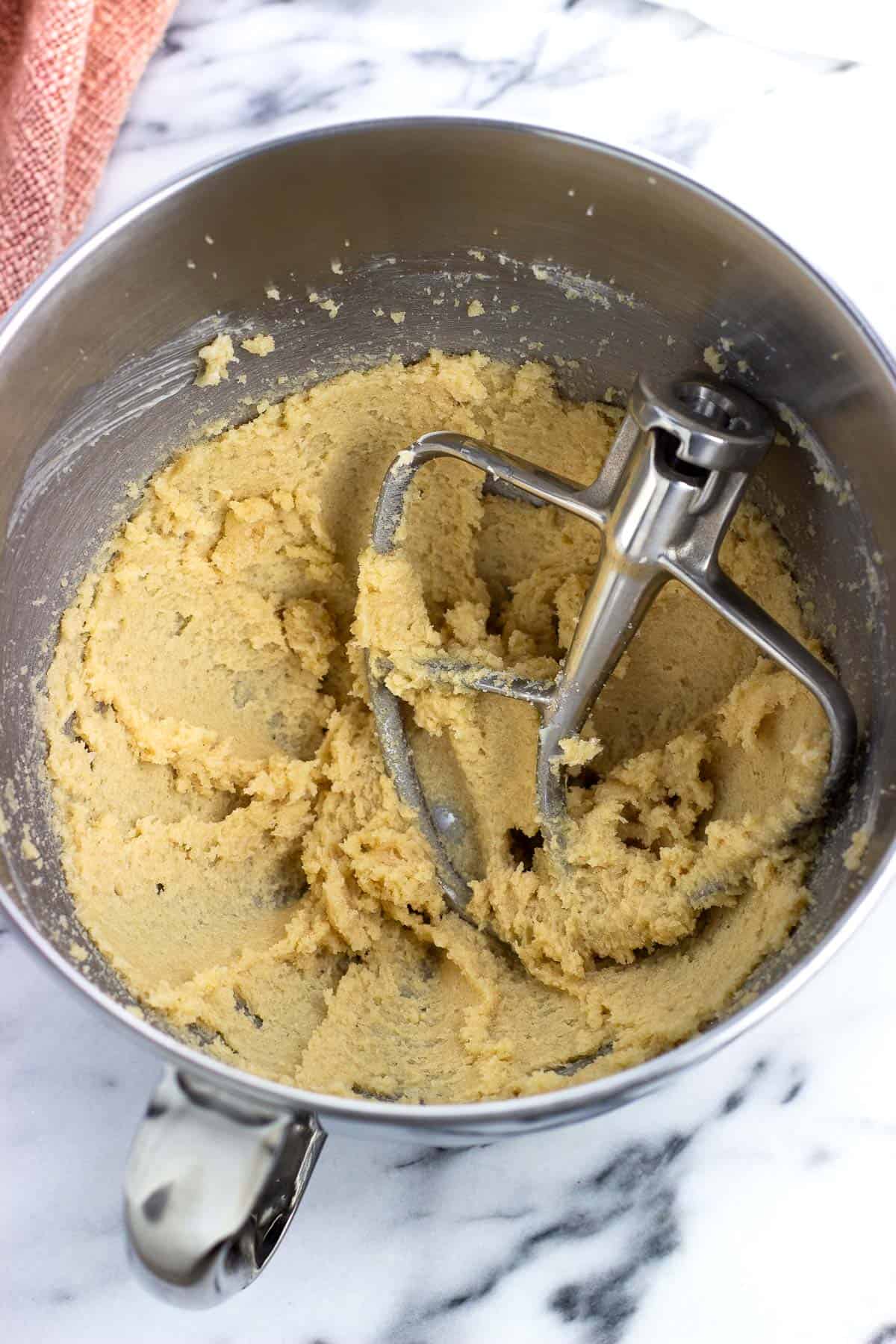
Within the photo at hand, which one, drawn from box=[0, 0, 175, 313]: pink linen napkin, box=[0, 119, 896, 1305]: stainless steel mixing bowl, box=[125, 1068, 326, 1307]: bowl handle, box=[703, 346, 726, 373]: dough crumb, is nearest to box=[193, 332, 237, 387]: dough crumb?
box=[0, 119, 896, 1305]: stainless steel mixing bowl

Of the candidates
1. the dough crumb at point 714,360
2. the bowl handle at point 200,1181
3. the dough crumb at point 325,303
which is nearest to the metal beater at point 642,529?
the dough crumb at point 714,360

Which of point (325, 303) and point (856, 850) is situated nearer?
point (856, 850)

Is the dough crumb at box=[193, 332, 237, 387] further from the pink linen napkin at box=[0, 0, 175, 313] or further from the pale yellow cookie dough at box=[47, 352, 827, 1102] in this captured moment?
the pink linen napkin at box=[0, 0, 175, 313]

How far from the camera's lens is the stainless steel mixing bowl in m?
0.79

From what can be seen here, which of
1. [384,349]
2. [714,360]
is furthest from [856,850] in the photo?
[384,349]

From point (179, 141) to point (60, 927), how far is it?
787 mm

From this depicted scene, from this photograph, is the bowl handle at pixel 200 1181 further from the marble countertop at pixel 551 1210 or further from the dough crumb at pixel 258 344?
the dough crumb at pixel 258 344

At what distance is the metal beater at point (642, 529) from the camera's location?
0.87 m

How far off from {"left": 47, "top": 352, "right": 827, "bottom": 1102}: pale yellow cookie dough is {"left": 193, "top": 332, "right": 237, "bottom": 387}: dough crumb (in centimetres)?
6

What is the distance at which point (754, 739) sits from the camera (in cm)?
100

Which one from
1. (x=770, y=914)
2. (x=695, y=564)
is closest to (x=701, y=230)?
(x=695, y=564)

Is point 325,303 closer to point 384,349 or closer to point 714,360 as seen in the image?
point 384,349

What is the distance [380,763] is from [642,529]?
358 millimetres

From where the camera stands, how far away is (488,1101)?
0.79 m
